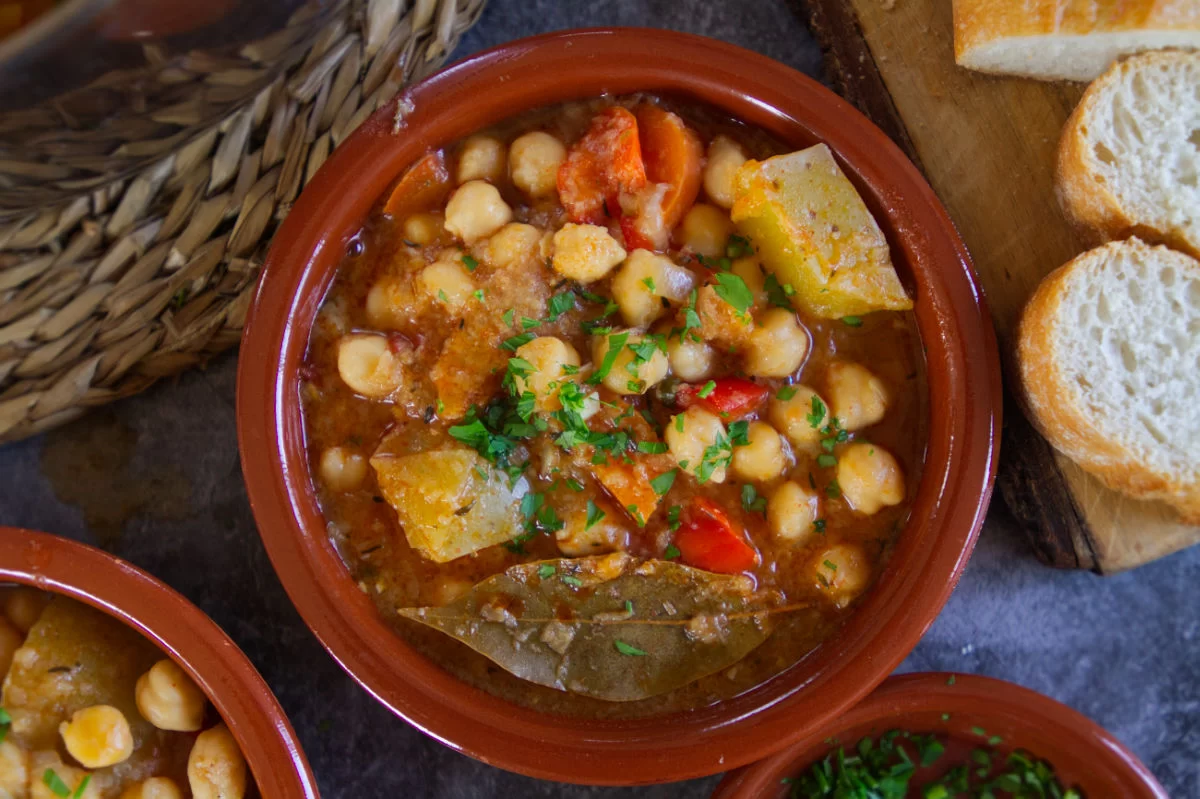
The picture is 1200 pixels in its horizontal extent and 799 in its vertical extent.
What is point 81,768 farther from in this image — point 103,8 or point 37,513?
point 103,8

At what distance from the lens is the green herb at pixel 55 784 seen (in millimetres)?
3002

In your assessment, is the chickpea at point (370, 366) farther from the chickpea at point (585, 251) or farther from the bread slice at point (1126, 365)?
the bread slice at point (1126, 365)

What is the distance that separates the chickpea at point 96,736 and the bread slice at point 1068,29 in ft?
10.1

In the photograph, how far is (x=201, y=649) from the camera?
9.83 feet

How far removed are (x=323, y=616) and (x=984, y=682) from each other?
6.52ft

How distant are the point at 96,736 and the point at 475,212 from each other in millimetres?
1795

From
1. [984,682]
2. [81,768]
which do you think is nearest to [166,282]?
[81,768]

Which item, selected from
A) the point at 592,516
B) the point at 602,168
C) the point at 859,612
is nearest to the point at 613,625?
the point at 592,516

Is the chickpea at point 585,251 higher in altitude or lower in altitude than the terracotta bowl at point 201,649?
higher

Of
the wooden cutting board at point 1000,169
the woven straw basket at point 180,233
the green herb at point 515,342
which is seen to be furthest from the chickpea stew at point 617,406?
the wooden cutting board at point 1000,169

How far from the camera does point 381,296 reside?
3033mm

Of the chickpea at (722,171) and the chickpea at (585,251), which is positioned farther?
the chickpea at (722,171)

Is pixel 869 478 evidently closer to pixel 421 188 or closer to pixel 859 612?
pixel 859 612

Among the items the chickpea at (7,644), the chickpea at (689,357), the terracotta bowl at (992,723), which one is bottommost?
the terracotta bowl at (992,723)
